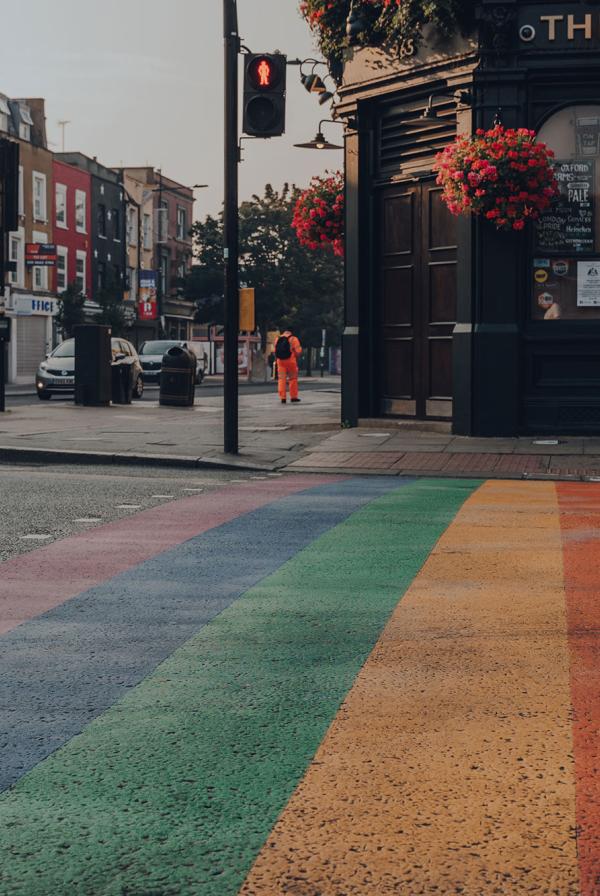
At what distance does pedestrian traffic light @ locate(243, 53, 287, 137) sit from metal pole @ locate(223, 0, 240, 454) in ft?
1.70

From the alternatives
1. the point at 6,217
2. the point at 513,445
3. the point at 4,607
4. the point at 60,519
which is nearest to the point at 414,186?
the point at 513,445

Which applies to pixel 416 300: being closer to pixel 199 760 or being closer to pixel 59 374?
pixel 199 760

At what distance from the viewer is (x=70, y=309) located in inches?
2098

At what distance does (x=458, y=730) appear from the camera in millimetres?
3939

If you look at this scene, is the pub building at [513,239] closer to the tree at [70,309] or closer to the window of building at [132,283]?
the tree at [70,309]

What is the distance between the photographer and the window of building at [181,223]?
3091 inches

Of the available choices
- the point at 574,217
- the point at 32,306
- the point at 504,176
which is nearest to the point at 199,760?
the point at 504,176

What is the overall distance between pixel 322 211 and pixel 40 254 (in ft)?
115

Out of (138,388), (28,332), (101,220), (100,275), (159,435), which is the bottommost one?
(159,435)

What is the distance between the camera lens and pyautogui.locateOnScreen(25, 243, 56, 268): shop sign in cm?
5194

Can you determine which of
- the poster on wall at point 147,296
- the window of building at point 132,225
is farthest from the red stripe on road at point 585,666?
the window of building at point 132,225

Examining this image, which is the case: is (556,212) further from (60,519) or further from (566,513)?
(60,519)

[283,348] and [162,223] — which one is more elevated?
[162,223]

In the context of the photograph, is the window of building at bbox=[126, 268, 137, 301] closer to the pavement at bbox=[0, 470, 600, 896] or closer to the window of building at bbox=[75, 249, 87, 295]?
the window of building at bbox=[75, 249, 87, 295]
